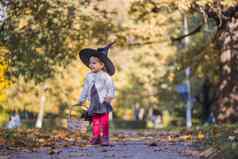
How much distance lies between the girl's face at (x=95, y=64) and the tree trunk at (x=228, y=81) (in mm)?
11939

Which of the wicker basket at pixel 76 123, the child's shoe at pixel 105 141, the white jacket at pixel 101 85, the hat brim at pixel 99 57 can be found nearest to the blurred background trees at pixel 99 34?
the wicker basket at pixel 76 123

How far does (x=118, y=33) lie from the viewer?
87.2 feet

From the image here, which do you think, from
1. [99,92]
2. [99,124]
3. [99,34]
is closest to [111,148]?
[99,124]

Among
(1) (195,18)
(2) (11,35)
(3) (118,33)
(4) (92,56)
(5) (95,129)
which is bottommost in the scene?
(5) (95,129)

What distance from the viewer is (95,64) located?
43.8 ft

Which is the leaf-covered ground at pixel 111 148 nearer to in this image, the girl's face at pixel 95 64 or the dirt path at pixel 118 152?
the dirt path at pixel 118 152

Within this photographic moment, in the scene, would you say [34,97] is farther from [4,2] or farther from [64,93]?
[4,2]

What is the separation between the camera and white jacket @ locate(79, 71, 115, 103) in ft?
43.1

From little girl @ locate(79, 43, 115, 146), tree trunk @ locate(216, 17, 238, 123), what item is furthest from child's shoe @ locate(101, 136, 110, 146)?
tree trunk @ locate(216, 17, 238, 123)

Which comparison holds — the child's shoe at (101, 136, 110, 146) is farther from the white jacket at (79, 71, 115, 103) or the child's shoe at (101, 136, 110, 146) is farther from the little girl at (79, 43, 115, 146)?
the white jacket at (79, 71, 115, 103)

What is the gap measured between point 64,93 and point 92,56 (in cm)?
3445

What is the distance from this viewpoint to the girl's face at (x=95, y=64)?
1334 centimetres

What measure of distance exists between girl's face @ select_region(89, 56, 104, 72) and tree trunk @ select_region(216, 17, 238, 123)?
39.2 ft

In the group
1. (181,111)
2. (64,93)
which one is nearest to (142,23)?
(64,93)
